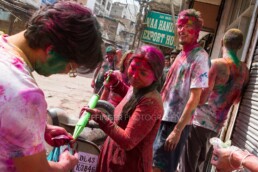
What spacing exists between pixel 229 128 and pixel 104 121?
2190 millimetres

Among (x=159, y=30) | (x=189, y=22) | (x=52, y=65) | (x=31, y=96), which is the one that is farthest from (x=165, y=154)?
(x=159, y=30)

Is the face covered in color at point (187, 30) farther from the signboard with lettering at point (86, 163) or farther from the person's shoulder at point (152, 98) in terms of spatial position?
the signboard with lettering at point (86, 163)

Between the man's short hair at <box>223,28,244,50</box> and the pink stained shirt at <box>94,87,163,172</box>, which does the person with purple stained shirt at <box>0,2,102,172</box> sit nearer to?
the pink stained shirt at <box>94,87,163,172</box>

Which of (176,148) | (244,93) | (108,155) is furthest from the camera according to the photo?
(244,93)

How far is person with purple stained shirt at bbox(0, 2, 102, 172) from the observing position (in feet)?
3.72

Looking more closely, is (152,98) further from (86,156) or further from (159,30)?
(159,30)

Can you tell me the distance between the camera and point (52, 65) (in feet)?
4.56

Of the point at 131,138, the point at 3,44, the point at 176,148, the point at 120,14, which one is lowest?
the point at 176,148

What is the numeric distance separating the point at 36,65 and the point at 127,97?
3.90ft

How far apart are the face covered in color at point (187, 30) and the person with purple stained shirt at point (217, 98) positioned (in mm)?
418

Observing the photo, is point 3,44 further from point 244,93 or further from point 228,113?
point 228,113

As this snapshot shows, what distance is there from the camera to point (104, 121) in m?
2.12

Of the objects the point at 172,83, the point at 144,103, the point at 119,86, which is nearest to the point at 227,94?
the point at 172,83

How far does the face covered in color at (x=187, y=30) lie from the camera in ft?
10.5
